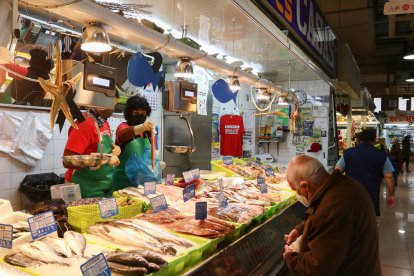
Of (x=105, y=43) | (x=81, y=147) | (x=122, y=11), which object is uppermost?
(x=122, y=11)

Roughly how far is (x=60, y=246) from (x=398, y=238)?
6863 mm

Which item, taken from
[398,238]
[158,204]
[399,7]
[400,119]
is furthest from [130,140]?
[400,119]

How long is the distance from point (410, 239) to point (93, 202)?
6.56 meters

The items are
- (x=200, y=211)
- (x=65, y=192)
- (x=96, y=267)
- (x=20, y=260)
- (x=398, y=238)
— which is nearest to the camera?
(x=96, y=267)

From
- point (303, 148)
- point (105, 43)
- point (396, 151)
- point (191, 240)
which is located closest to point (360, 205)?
point (191, 240)

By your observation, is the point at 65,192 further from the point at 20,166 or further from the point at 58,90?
the point at 20,166

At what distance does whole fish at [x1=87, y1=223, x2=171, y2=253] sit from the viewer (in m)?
2.02

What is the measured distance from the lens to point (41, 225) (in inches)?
73.9

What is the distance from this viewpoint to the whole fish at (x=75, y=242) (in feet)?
5.93

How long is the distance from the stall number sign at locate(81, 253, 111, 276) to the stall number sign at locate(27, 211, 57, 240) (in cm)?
47

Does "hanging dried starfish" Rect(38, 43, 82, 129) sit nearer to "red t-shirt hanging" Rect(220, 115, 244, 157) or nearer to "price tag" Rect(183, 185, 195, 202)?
"price tag" Rect(183, 185, 195, 202)

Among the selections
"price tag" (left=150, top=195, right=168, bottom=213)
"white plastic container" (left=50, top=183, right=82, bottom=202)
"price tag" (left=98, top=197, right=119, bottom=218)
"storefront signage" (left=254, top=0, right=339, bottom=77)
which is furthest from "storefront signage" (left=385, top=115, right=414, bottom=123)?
"price tag" (left=98, top=197, right=119, bottom=218)

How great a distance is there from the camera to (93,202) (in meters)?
2.41

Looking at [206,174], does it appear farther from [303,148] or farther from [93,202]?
[303,148]
